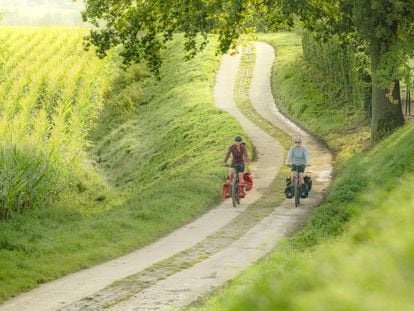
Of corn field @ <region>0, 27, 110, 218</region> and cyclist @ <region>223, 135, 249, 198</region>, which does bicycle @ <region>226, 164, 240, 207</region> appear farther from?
corn field @ <region>0, 27, 110, 218</region>

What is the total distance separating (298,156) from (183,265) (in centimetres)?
659

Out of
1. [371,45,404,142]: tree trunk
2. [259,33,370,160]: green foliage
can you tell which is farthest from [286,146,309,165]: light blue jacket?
[259,33,370,160]: green foliage

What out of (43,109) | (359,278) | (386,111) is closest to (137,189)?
(386,111)

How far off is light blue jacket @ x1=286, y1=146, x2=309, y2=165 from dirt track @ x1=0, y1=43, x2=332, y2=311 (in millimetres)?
1303

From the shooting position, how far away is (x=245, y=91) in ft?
161

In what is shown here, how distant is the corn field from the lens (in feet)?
67.9

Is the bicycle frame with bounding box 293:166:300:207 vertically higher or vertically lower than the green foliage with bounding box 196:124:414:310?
lower

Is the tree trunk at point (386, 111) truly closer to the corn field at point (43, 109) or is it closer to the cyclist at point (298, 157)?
the cyclist at point (298, 157)

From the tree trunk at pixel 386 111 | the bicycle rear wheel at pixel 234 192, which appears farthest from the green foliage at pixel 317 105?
the bicycle rear wheel at pixel 234 192

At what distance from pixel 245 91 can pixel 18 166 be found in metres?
30.0

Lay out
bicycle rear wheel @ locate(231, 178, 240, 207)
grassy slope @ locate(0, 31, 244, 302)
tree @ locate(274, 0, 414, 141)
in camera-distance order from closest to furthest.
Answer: grassy slope @ locate(0, 31, 244, 302)
bicycle rear wheel @ locate(231, 178, 240, 207)
tree @ locate(274, 0, 414, 141)

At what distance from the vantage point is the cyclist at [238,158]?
2034 cm

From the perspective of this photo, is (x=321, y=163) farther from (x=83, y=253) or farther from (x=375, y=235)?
(x=375, y=235)

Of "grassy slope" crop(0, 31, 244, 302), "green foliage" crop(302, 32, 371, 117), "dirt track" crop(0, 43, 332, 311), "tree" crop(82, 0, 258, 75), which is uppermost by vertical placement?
"tree" crop(82, 0, 258, 75)
